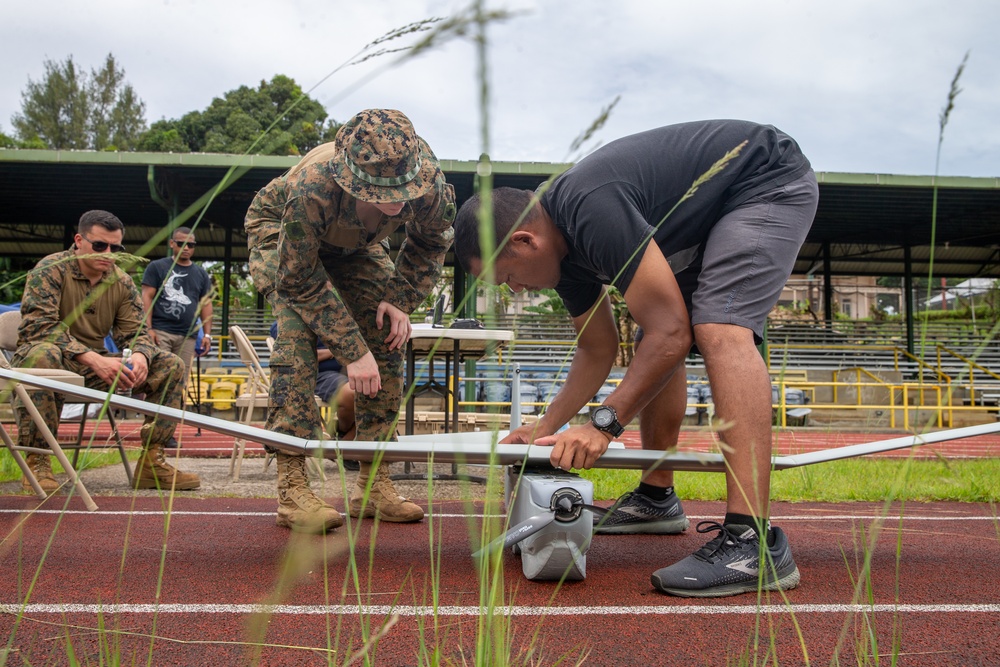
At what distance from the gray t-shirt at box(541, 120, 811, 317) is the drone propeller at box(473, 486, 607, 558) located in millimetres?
586

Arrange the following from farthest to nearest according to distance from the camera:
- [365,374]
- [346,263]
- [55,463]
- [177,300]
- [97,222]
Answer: [177,300]
[55,463]
[97,222]
[346,263]
[365,374]

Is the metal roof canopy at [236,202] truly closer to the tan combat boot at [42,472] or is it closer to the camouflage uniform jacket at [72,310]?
the camouflage uniform jacket at [72,310]

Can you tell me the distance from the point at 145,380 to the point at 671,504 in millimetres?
2860

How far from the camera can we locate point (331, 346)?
2.83 meters

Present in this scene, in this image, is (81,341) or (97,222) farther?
(81,341)

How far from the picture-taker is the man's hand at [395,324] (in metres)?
3.15

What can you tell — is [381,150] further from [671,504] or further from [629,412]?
[671,504]

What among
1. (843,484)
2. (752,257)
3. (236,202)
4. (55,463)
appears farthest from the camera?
(236,202)

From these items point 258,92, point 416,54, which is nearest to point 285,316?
point 416,54

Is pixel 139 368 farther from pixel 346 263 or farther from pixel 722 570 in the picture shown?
pixel 722 570

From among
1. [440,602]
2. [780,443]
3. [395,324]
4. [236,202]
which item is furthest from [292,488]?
[236,202]

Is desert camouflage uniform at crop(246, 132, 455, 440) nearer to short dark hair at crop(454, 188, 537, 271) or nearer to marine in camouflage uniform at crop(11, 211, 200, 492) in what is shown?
short dark hair at crop(454, 188, 537, 271)

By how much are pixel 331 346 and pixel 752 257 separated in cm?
155

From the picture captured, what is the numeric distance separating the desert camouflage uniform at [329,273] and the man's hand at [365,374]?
0.04m
